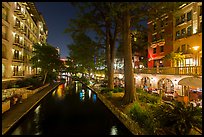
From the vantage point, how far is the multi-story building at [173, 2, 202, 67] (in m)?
27.5

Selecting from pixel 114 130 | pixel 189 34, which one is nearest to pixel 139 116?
pixel 114 130

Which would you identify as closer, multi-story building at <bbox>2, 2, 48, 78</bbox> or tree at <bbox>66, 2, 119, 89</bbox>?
tree at <bbox>66, 2, 119, 89</bbox>

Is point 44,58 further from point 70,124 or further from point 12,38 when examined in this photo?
point 70,124

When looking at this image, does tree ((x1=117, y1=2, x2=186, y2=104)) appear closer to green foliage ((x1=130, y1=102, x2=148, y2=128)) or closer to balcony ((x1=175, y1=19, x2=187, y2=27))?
green foliage ((x1=130, y1=102, x2=148, y2=128))

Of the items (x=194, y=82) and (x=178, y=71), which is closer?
Result: (x=194, y=82)

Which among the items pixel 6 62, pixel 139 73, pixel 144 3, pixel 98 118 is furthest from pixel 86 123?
pixel 6 62

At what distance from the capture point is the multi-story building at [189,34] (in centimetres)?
2755

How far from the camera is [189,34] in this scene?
30.0 m

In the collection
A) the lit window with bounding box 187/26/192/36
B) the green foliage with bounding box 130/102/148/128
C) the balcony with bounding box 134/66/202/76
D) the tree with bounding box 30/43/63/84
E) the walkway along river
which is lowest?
the walkway along river

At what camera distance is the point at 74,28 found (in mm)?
22188

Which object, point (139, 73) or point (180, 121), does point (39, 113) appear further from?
point (139, 73)

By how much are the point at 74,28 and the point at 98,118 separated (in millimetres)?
11250

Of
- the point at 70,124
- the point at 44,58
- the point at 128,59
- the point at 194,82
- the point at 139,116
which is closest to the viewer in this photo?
the point at 139,116

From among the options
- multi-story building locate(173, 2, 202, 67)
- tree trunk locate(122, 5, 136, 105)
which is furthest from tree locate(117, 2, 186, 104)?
multi-story building locate(173, 2, 202, 67)
